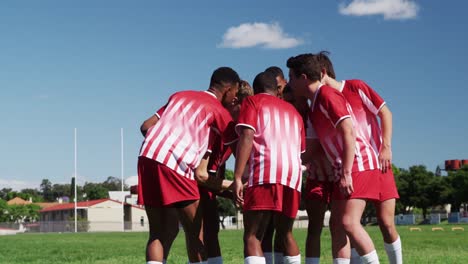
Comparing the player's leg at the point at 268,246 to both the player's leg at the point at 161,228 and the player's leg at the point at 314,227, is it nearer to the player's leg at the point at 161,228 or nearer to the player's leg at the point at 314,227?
the player's leg at the point at 314,227

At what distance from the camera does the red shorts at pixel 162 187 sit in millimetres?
6547

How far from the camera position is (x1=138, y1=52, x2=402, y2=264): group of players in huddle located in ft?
21.2

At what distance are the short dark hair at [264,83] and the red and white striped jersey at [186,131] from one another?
0.44 m

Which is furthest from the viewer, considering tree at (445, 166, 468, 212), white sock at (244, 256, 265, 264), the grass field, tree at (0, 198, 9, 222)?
tree at (0, 198, 9, 222)

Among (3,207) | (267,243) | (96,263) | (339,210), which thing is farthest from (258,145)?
(3,207)

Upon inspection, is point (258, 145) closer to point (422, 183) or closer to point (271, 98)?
point (271, 98)

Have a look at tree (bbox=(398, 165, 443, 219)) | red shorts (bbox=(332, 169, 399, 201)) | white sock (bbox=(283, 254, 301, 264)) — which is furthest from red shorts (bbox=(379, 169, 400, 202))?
tree (bbox=(398, 165, 443, 219))

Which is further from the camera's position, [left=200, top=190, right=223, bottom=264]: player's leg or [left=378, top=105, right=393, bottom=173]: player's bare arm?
[left=200, top=190, right=223, bottom=264]: player's leg

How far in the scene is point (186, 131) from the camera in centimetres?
673

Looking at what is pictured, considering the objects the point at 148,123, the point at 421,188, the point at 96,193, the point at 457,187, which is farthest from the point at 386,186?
the point at 96,193

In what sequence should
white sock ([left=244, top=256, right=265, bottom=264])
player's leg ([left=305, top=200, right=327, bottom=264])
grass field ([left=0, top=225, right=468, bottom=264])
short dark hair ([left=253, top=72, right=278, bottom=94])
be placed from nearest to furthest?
1. white sock ([left=244, top=256, right=265, bottom=264])
2. short dark hair ([left=253, top=72, right=278, bottom=94])
3. player's leg ([left=305, top=200, right=327, bottom=264])
4. grass field ([left=0, top=225, right=468, bottom=264])

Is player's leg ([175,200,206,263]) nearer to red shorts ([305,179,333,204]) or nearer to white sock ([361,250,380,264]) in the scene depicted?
red shorts ([305,179,333,204])

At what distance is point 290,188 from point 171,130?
49.3 inches

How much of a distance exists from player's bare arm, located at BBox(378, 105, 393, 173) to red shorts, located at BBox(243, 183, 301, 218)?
1.15m
